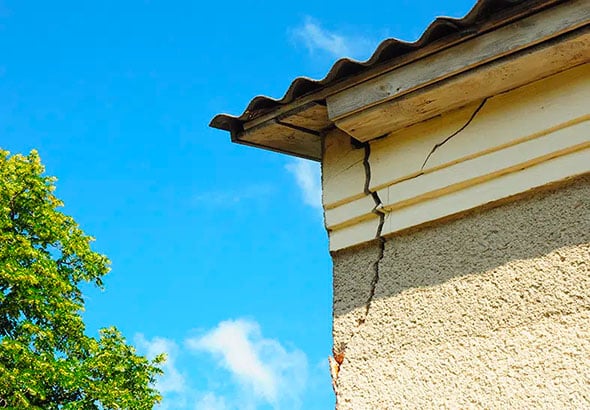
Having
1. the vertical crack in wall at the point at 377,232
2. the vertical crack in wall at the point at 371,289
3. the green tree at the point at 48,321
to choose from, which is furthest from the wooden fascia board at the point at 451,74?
the green tree at the point at 48,321

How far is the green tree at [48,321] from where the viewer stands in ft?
53.3

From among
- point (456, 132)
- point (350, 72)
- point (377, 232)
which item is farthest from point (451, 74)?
point (377, 232)

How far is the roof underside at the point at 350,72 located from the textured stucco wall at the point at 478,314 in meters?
0.63

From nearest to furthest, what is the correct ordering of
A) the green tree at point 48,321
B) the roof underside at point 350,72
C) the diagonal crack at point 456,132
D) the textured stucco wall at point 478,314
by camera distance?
the textured stucco wall at point 478,314 < the roof underside at point 350,72 < the diagonal crack at point 456,132 < the green tree at point 48,321

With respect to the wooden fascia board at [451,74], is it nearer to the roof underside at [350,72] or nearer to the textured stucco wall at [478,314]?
the roof underside at [350,72]

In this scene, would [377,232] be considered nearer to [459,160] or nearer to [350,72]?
[459,160]

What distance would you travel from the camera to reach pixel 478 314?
9.73 ft

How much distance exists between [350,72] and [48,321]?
15.2 m

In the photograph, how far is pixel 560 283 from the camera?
284 cm

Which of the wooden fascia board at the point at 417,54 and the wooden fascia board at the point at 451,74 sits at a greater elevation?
the wooden fascia board at the point at 417,54

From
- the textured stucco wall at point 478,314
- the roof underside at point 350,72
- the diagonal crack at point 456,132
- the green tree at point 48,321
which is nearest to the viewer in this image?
the textured stucco wall at point 478,314

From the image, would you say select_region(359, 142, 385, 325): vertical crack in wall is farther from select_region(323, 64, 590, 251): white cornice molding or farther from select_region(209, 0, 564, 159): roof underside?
select_region(209, 0, 564, 159): roof underside

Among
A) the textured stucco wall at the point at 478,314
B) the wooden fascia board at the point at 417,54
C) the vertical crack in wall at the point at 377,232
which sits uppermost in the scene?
the wooden fascia board at the point at 417,54

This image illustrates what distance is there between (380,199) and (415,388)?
782 mm
